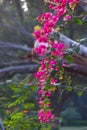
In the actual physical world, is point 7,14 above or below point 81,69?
above

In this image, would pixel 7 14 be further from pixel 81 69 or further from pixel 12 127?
pixel 12 127

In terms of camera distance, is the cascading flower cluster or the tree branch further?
the tree branch

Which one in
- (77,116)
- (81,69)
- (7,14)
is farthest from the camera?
(77,116)

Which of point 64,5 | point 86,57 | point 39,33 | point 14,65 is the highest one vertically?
point 64,5

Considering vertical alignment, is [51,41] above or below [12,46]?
above

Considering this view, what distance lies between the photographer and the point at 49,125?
3.31 m

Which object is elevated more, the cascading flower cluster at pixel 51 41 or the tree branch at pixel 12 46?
the cascading flower cluster at pixel 51 41

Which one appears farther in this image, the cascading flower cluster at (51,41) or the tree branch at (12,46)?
the tree branch at (12,46)

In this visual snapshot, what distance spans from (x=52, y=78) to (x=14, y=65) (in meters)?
8.18

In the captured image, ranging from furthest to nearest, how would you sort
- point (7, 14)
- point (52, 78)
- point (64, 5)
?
point (7, 14) < point (52, 78) < point (64, 5)

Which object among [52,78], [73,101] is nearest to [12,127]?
[52,78]

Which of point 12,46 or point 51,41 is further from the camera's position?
point 12,46

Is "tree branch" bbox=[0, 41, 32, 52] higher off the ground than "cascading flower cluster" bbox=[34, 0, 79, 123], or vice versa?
"cascading flower cluster" bbox=[34, 0, 79, 123]

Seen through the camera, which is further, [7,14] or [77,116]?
[77,116]
